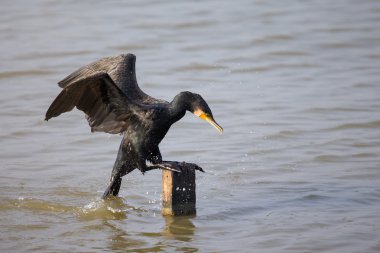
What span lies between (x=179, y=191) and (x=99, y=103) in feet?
3.24

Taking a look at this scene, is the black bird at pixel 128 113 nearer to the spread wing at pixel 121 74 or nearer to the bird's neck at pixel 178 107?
the bird's neck at pixel 178 107

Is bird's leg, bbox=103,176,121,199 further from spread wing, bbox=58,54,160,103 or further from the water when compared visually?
spread wing, bbox=58,54,160,103

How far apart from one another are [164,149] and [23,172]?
1502 millimetres

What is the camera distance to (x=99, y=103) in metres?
7.11

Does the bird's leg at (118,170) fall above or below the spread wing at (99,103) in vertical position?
below

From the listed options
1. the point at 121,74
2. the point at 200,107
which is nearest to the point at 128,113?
the point at 200,107

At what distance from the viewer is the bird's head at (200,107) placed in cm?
679

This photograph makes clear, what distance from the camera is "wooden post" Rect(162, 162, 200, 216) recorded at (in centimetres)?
676

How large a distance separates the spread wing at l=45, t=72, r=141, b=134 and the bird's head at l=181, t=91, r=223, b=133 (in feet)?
1.39

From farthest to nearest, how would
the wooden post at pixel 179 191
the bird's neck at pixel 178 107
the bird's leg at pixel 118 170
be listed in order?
the bird's leg at pixel 118 170 → the bird's neck at pixel 178 107 → the wooden post at pixel 179 191

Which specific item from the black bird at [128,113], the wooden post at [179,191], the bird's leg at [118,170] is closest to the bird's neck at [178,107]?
the black bird at [128,113]

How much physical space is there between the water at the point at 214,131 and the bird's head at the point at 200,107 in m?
0.80

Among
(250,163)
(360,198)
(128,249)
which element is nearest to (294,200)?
(360,198)

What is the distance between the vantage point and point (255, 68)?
11805 millimetres
